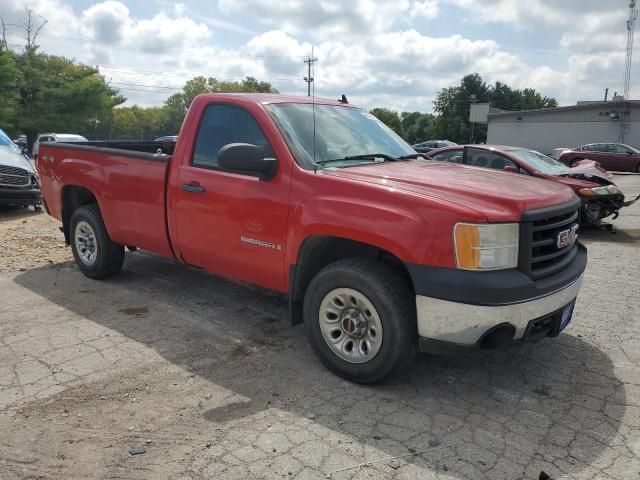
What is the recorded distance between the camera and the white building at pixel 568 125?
36.9 m

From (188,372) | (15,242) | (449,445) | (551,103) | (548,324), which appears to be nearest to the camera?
(449,445)

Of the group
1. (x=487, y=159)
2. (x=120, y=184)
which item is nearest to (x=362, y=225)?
(x=120, y=184)

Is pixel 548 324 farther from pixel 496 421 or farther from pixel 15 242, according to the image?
pixel 15 242

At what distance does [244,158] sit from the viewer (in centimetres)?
Result: 377

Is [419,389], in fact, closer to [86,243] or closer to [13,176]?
[86,243]

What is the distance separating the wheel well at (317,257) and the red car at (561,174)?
5.89m

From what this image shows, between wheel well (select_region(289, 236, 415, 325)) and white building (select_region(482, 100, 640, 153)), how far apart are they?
129ft

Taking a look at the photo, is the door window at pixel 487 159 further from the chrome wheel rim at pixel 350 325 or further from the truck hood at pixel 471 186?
the chrome wheel rim at pixel 350 325

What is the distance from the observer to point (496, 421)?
3.26 m

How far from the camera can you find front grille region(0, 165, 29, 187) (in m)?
10.2

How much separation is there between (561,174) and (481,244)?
7373 mm

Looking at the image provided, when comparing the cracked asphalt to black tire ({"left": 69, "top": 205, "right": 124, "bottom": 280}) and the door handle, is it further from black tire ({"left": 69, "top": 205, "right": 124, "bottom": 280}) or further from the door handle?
the door handle

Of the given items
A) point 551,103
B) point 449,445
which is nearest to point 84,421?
point 449,445

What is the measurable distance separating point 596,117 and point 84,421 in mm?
42273
